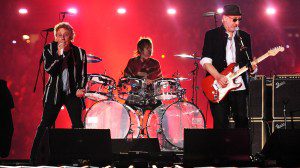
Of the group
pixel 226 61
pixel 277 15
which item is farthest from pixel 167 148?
pixel 277 15

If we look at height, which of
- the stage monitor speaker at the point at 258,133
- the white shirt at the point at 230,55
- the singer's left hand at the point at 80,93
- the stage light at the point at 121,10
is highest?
the stage light at the point at 121,10

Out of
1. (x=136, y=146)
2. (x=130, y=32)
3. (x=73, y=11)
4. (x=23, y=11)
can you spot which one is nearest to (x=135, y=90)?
(x=136, y=146)

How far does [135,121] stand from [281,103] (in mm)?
2336

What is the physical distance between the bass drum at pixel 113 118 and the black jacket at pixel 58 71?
1.55 m

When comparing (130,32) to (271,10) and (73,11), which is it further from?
(271,10)

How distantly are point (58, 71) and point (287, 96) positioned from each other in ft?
11.7

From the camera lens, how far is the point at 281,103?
741 centimetres

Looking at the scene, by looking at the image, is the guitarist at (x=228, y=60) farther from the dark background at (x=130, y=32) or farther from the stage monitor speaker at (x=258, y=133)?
the dark background at (x=130, y=32)

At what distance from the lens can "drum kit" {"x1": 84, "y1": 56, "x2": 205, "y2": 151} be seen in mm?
7703

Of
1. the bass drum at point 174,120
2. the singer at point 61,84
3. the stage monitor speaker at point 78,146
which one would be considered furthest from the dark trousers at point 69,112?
the bass drum at point 174,120

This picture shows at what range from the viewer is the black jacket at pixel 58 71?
19.5 ft

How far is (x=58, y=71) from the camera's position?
604cm

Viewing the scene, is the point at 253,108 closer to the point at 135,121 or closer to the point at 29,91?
the point at 135,121

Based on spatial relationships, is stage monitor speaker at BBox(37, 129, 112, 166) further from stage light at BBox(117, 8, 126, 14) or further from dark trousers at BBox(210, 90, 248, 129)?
stage light at BBox(117, 8, 126, 14)
